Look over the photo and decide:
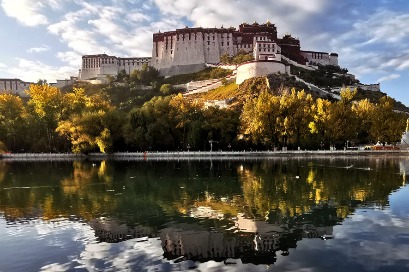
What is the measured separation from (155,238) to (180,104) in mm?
57556

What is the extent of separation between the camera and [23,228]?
17.7 m

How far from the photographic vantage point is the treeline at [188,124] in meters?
63.9

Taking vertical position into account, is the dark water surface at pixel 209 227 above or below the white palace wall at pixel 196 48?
below

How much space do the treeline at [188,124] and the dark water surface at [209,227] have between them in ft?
113

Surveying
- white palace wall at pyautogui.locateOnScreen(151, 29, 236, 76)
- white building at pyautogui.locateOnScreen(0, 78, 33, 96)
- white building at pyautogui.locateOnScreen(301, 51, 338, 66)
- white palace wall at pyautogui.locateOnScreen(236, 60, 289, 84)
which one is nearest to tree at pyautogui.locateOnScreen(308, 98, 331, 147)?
white palace wall at pyautogui.locateOnScreen(236, 60, 289, 84)

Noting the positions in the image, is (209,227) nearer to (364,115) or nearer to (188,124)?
(188,124)

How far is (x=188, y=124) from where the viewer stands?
69.6 metres

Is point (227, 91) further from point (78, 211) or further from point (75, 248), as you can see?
point (75, 248)

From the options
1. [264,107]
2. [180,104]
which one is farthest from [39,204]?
[180,104]

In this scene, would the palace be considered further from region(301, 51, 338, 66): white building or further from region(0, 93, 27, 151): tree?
region(0, 93, 27, 151): tree

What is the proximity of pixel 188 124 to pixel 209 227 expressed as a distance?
174ft

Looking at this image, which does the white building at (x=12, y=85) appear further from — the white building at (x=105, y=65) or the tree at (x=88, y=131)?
the tree at (x=88, y=131)

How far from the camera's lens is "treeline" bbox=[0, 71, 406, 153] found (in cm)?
6394

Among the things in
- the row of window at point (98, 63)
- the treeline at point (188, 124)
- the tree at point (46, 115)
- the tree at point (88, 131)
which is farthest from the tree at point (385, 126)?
the row of window at point (98, 63)
